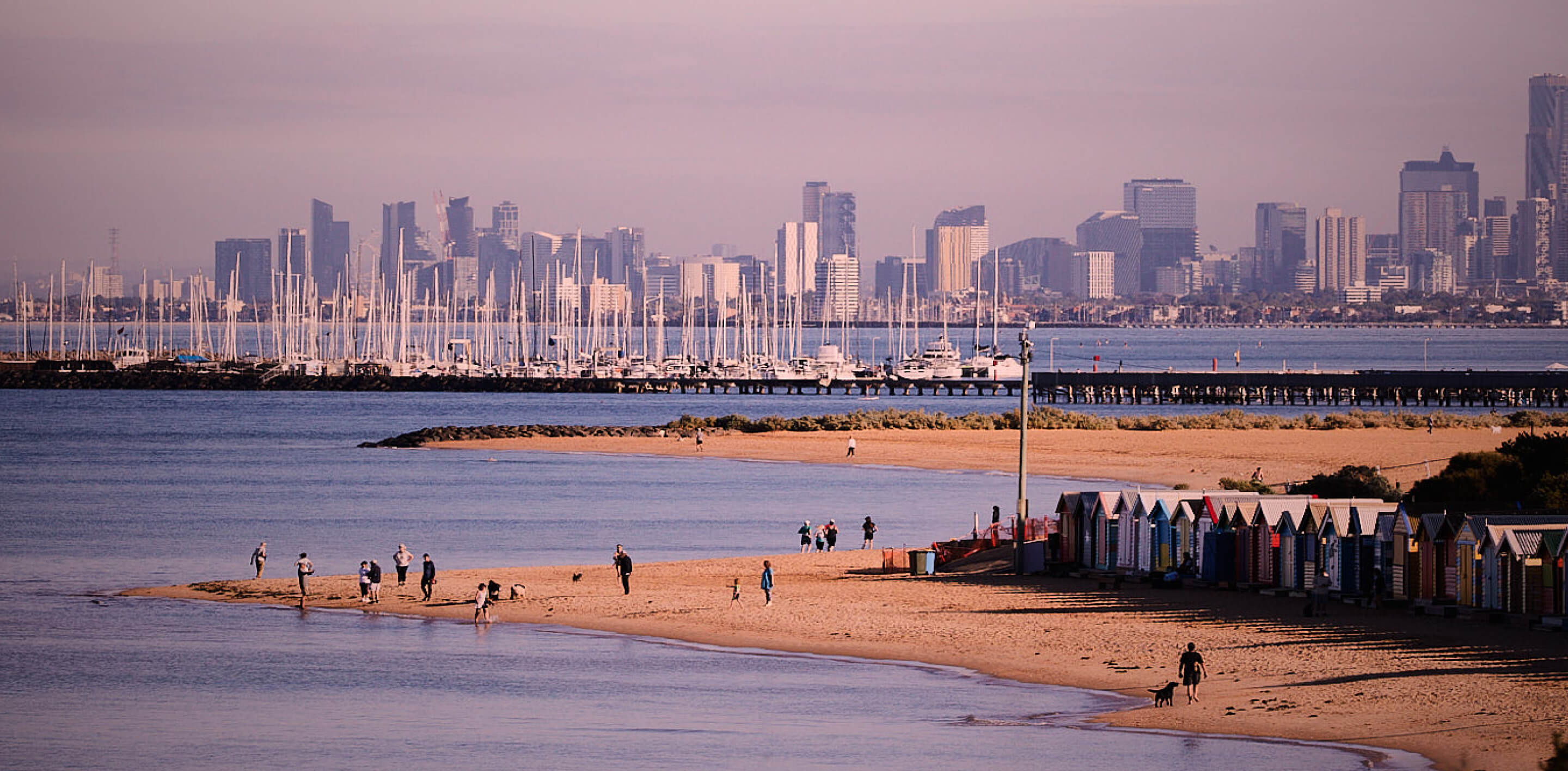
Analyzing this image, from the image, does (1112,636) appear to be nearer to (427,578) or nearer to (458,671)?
(458,671)

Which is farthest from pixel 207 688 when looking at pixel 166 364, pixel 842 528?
pixel 166 364

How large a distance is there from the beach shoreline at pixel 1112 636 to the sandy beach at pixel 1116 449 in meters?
26.9

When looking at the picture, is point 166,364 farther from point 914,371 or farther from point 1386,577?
point 1386,577

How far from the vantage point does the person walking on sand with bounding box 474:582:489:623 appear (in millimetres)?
35344

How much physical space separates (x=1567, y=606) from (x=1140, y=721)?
344 inches

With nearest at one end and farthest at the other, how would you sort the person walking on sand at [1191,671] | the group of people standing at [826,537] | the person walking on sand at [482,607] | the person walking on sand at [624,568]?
the person walking on sand at [1191,671] → the person walking on sand at [482,607] → the person walking on sand at [624,568] → the group of people standing at [826,537]

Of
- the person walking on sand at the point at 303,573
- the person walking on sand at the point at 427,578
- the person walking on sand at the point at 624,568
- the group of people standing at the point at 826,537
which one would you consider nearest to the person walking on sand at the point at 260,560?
the person walking on sand at the point at 303,573

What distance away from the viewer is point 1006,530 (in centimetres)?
4456

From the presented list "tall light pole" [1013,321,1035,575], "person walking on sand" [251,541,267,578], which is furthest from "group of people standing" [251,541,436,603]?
"tall light pole" [1013,321,1035,575]

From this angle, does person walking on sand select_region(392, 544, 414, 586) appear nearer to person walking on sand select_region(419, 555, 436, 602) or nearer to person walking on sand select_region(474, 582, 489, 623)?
person walking on sand select_region(419, 555, 436, 602)

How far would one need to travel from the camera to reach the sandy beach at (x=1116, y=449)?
230 ft

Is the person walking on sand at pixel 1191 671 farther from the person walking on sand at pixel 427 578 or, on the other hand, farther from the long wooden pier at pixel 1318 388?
the long wooden pier at pixel 1318 388

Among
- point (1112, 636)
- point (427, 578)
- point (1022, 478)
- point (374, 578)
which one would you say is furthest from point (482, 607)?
point (1112, 636)

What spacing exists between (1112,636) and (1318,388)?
105 meters
